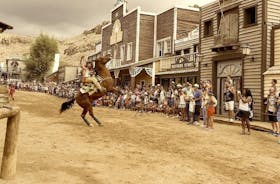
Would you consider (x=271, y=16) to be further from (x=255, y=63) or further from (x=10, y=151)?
(x=10, y=151)

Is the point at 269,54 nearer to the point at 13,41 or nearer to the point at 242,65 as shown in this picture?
the point at 242,65

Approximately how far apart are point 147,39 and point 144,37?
367 millimetres

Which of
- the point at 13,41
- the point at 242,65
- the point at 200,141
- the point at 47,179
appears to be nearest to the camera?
the point at 47,179

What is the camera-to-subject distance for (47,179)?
15.4ft

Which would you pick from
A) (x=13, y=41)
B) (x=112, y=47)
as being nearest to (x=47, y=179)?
(x=112, y=47)

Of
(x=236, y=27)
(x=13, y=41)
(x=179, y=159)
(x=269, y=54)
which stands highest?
(x=13, y=41)

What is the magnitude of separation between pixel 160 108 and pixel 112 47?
20622 millimetres

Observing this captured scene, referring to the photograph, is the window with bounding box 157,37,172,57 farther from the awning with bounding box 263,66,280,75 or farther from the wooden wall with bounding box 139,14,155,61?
the awning with bounding box 263,66,280,75

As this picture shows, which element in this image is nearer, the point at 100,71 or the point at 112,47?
the point at 100,71

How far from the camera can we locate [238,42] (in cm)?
1817

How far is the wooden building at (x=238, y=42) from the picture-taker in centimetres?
1662

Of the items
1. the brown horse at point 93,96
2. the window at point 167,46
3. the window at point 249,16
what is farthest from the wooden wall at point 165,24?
the brown horse at point 93,96

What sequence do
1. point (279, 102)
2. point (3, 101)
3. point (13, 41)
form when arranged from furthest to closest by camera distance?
point (13, 41), point (279, 102), point (3, 101)

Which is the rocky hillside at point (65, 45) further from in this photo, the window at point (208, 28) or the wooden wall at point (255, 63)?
the wooden wall at point (255, 63)
